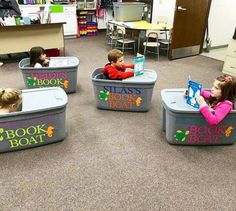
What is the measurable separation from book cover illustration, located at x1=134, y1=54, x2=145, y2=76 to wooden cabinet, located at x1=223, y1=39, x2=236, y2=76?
7.32ft

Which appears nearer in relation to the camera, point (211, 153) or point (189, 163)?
point (189, 163)

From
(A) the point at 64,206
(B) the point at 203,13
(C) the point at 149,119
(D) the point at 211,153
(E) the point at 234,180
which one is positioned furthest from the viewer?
(B) the point at 203,13

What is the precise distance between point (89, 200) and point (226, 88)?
1.40m

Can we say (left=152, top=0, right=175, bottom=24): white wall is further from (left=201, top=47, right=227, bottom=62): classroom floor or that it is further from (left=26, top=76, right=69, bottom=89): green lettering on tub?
(left=26, top=76, right=69, bottom=89): green lettering on tub

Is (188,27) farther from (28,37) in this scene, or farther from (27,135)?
(27,135)

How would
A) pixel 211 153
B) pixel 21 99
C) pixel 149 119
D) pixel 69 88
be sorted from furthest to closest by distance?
pixel 69 88, pixel 149 119, pixel 211 153, pixel 21 99

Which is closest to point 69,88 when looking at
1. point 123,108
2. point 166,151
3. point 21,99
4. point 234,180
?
point 123,108

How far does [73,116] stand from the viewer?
2602 mm

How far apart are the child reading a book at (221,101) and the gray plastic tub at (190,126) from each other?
72mm

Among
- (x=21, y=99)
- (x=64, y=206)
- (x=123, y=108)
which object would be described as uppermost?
(x=21, y=99)

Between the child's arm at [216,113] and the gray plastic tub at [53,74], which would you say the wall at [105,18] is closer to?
the gray plastic tub at [53,74]

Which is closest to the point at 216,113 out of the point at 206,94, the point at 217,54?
the point at 206,94

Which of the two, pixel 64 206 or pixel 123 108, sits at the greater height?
pixel 123 108

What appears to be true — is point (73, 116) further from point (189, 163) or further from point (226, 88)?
point (226, 88)
